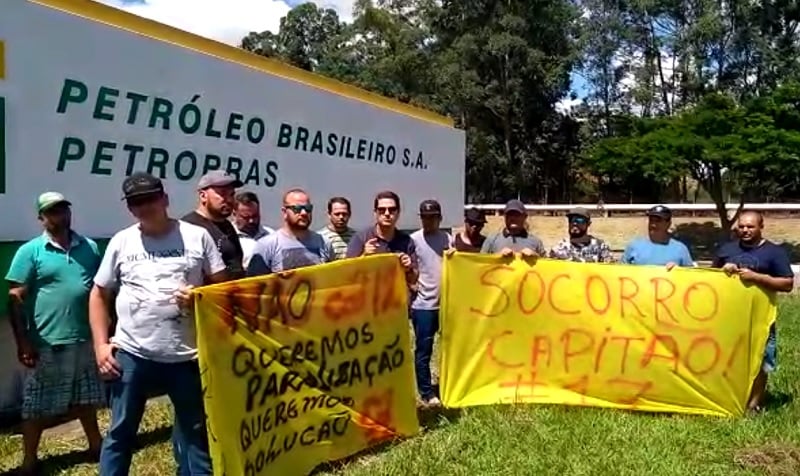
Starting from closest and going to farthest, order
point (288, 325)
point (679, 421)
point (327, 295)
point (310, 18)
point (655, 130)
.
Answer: point (288, 325)
point (327, 295)
point (679, 421)
point (655, 130)
point (310, 18)

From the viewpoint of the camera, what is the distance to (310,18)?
5741 cm

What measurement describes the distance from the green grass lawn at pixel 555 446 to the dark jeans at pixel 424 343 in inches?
18.1

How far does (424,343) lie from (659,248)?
5.74 ft

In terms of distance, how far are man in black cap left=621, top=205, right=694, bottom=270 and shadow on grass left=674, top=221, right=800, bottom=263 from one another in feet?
67.2

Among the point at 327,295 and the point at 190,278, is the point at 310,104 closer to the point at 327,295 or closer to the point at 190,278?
the point at 327,295

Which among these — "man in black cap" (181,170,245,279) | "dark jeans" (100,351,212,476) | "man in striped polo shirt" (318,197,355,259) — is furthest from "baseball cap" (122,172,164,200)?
"man in striped polo shirt" (318,197,355,259)

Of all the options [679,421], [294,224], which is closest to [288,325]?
[294,224]

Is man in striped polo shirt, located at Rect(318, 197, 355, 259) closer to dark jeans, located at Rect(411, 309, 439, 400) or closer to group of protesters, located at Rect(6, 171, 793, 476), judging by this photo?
group of protesters, located at Rect(6, 171, 793, 476)

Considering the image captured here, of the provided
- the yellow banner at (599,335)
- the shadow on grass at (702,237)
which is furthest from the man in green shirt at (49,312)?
the shadow on grass at (702,237)

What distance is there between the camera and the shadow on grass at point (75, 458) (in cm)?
493

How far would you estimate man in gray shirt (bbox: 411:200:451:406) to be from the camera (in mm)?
6125

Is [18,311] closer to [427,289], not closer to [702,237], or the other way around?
[427,289]

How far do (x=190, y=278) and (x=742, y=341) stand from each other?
3658 millimetres

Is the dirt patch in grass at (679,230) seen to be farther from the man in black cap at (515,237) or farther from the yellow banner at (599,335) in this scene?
the yellow banner at (599,335)
